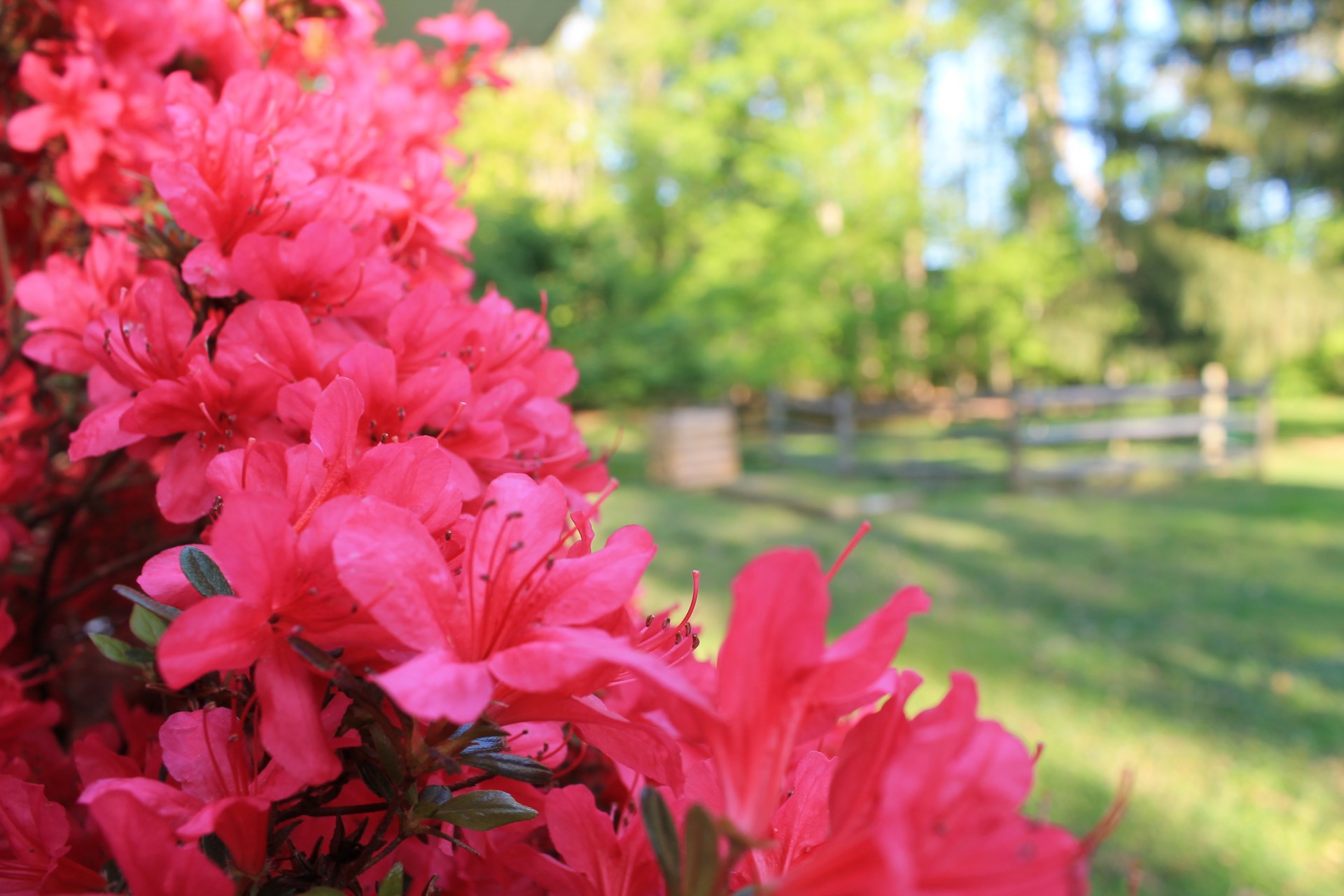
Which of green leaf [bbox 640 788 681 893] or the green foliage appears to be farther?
the green foliage

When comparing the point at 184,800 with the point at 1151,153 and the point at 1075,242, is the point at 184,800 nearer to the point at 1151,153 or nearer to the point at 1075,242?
the point at 1151,153

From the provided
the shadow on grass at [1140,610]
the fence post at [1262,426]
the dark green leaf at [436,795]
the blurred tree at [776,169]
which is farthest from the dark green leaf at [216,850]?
the blurred tree at [776,169]

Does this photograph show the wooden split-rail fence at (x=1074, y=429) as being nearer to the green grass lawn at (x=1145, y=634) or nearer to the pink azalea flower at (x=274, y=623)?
the green grass lawn at (x=1145, y=634)

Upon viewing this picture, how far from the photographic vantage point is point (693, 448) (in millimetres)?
10625

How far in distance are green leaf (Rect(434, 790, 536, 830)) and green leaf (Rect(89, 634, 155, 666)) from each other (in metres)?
0.23

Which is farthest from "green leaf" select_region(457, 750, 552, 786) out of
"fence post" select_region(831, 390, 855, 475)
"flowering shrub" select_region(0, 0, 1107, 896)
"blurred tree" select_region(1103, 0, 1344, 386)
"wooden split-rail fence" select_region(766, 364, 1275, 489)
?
"blurred tree" select_region(1103, 0, 1344, 386)

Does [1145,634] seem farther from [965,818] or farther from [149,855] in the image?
[149,855]

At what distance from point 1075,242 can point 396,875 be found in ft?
63.1

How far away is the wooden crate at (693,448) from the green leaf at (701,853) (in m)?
10.1

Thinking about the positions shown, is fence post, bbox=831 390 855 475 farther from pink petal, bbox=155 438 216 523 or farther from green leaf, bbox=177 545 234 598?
green leaf, bbox=177 545 234 598

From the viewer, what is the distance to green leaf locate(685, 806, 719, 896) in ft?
1.22

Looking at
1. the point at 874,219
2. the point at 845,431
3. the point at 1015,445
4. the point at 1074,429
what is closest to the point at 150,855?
the point at 1015,445

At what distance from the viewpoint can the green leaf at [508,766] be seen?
0.48m

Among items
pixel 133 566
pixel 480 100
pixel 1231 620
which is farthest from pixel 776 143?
pixel 133 566
